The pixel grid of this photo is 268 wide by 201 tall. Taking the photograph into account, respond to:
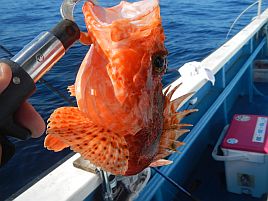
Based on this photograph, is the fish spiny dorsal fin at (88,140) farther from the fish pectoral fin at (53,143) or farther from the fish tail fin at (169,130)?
the fish tail fin at (169,130)

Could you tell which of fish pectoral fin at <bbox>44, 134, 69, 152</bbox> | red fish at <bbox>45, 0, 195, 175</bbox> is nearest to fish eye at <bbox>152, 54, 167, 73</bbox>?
red fish at <bbox>45, 0, 195, 175</bbox>

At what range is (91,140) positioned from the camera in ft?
3.64

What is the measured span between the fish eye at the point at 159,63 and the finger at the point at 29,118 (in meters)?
0.45

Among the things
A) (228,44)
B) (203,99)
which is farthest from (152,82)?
(228,44)

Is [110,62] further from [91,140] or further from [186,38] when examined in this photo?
[186,38]

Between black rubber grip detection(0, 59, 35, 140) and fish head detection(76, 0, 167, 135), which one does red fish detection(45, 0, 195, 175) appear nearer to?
fish head detection(76, 0, 167, 135)

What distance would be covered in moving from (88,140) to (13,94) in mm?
343

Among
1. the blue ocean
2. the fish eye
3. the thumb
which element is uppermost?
the thumb

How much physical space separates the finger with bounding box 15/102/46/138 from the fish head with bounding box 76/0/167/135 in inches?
5.9

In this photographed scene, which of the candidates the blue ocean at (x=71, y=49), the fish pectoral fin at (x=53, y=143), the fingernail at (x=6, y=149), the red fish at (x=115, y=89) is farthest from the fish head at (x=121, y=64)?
the blue ocean at (x=71, y=49)

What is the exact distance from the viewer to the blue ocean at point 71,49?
5.21 m

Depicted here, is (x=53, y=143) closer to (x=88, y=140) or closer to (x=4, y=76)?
(x=88, y=140)

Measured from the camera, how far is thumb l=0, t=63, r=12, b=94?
2.68 ft

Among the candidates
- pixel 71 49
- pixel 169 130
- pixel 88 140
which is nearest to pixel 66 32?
pixel 88 140
